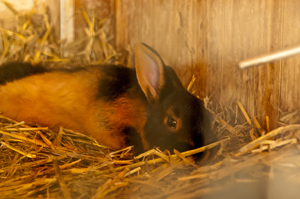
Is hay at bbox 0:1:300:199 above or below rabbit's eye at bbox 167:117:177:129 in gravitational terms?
below

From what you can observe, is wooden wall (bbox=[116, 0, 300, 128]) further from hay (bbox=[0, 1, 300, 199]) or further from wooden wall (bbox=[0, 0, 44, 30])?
wooden wall (bbox=[0, 0, 44, 30])

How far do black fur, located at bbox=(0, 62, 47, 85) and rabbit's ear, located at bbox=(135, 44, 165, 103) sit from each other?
38.5 inches

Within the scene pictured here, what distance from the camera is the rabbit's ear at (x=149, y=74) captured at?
2.53 metres

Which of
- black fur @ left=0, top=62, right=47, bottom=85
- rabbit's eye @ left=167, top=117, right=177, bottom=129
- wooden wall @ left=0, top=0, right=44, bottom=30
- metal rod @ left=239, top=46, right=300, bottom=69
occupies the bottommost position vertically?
rabbit's eye @ left=167, top=117, right=177, bottom=129

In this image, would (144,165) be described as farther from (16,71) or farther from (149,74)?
(16,71)

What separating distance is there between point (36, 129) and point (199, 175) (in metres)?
1.46

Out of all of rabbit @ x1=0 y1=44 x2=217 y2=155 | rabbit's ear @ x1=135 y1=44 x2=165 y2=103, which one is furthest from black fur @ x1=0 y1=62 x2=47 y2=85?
rabbit's ear @ x1=135 y1=44 x2=165 y2=103

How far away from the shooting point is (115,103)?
266 centimetres

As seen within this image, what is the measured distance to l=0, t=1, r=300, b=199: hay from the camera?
5.71 feet

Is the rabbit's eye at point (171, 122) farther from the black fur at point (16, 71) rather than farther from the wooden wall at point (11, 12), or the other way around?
the wooden wall at point (11, 12)

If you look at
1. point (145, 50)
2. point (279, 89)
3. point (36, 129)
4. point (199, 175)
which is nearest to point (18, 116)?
point (36, 129)

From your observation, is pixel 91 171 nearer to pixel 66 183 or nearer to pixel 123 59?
pixel 66 183

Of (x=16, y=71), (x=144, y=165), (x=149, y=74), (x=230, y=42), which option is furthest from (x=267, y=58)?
(x=16, y=71)

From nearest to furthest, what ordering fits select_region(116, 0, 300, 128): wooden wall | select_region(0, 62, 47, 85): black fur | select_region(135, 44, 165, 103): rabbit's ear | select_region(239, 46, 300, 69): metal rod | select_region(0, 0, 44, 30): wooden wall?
select_region(239, 46, 300, 69): metal rod < select_region(116, 0, 300, 128): wooden wall < select_region(135, 44, 165, 103): rabbit's ear < select_region(0, 62, 47, 85): black fur < select_region(0, 0, 44, 30): wooden wall
